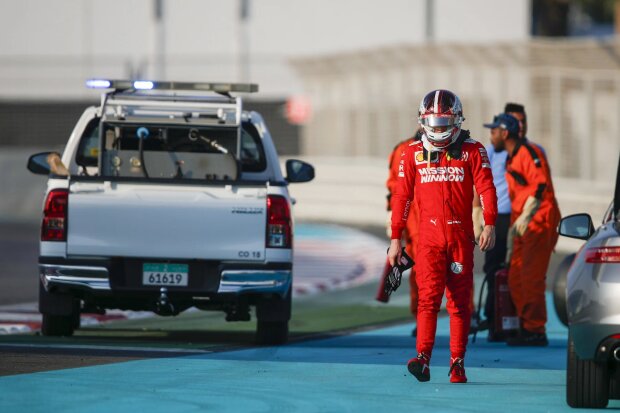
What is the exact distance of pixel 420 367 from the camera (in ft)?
35.8

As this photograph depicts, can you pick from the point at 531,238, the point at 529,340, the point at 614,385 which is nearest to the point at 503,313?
the point at 529,340

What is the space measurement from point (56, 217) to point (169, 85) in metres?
1.73

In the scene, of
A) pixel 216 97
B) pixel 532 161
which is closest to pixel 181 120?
pixel 216 97

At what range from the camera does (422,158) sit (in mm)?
11109

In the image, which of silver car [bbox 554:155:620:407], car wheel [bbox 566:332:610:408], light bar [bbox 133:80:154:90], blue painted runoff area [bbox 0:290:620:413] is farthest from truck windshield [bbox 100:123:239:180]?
car wheel [bbox 566:332:610:408]

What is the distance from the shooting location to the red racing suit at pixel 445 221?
36.1 ft

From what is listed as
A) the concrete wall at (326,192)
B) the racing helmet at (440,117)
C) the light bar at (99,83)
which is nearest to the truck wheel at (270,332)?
the light bar at (99,83)

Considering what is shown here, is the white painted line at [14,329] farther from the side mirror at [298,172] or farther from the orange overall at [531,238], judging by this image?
the orange overall at [531,238]

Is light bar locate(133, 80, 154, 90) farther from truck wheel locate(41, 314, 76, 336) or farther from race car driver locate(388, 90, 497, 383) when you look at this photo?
race car driver locate(388, 90, 497, 383)

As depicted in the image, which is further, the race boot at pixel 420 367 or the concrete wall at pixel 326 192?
the concrete wall at pixel 326 192

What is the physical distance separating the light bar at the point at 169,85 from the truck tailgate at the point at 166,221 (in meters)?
1.18

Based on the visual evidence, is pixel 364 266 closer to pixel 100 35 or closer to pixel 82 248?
pixel 82 248

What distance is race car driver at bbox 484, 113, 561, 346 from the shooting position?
14250 millimetres

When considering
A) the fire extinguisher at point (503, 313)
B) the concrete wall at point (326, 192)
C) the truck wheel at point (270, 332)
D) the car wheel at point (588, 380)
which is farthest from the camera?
the concrete wall at point (326, 192)
